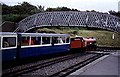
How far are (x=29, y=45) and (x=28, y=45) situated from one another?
0.59 feet

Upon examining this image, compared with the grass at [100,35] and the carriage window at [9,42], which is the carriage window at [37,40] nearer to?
the carriage window at [9,42]

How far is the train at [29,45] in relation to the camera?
1589 centimetres

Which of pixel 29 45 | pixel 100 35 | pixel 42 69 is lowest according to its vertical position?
pixel 42 69

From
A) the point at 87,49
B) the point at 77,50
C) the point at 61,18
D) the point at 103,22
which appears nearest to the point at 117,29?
the point at 103,22

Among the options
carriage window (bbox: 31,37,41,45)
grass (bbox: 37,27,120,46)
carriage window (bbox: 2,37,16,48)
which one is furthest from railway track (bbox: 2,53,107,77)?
grass (bbox: 37,27,120,46)

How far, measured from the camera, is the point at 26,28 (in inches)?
A: 3344

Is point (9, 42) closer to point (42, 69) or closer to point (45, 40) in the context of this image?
point (42, 69)

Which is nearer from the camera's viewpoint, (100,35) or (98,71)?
(98,71)

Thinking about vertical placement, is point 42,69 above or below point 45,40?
below

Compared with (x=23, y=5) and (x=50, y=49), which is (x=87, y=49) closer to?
(x=50, y=49)

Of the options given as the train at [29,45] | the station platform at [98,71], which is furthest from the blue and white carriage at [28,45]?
the station platform at [98,71]

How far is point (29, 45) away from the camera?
1920cm

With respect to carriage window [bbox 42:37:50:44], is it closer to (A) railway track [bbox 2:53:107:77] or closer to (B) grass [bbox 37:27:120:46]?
(A) railway track [bbox 2:53:107:77]

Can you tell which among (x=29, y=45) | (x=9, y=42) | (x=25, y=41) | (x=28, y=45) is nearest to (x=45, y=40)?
(x=29, y=45)
